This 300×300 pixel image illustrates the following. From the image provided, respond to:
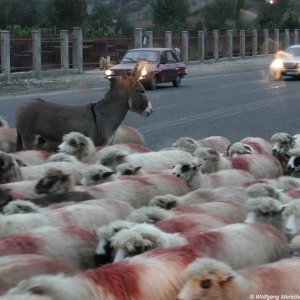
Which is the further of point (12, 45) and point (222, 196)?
point (12, 45)

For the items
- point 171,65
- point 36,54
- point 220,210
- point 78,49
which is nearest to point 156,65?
point 171,65

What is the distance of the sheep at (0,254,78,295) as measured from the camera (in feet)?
13.5

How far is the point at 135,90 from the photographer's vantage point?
37.6 ft

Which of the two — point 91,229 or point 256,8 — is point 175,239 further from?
point 256,8

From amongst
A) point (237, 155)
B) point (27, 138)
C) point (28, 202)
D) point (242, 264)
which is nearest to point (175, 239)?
point (242, 264)

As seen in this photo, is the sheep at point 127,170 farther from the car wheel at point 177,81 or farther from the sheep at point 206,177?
the car wheel at point 177,81

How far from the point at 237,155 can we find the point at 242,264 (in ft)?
14.3

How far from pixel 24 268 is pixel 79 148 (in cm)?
450

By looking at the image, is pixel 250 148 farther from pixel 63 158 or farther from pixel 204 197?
pixel 204 197

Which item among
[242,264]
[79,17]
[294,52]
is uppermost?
[79,17]

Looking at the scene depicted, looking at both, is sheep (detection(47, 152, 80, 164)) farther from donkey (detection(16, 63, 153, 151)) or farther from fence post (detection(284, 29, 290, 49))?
fence post (detection(284, 29, 290, 49))

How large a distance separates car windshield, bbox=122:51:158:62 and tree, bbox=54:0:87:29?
33.0 metres

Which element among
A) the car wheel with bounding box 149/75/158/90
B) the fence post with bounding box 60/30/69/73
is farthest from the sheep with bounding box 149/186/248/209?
the fence post with bounding box 60/30/69/73

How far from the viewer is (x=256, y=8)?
79250mm
